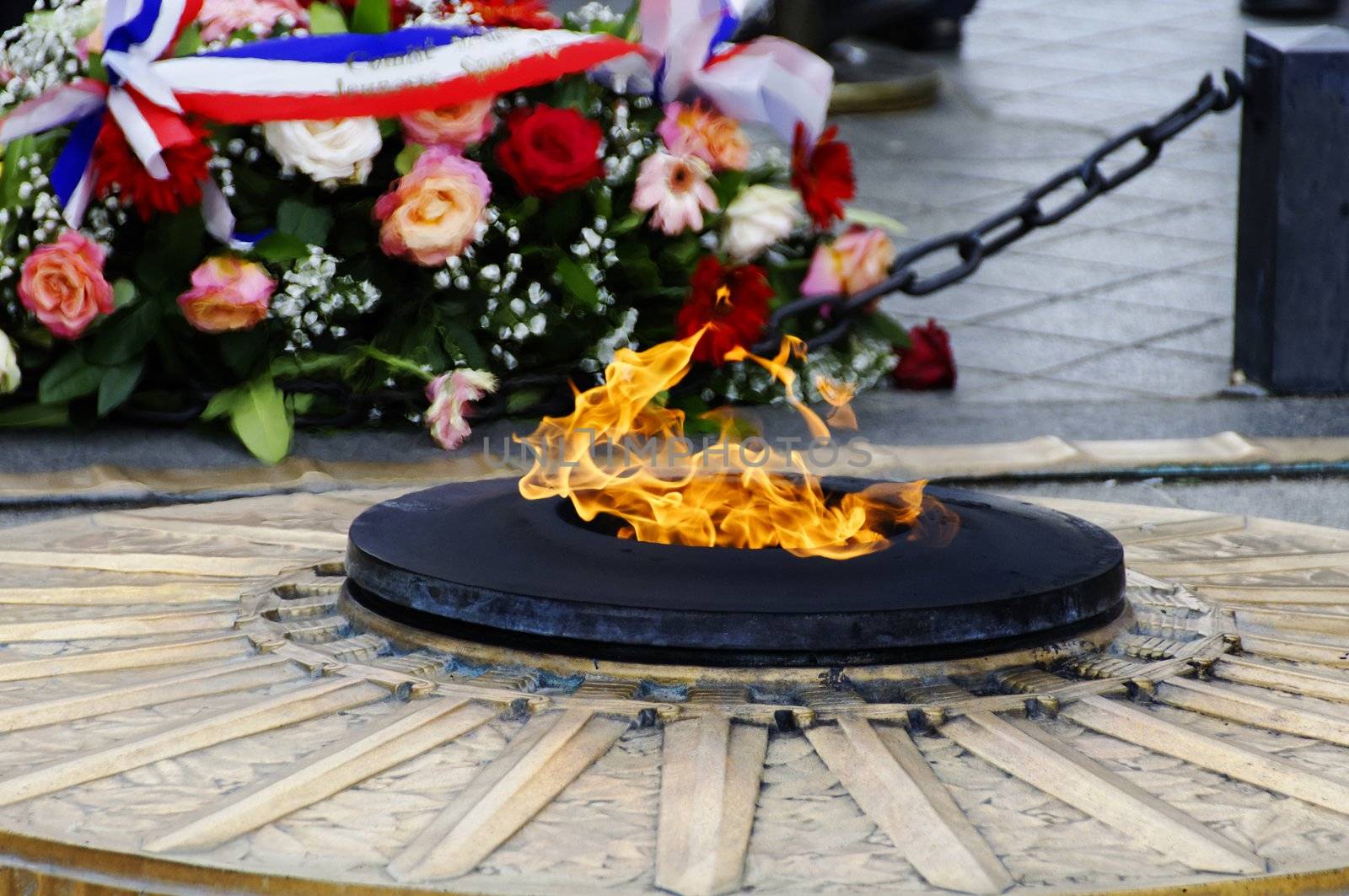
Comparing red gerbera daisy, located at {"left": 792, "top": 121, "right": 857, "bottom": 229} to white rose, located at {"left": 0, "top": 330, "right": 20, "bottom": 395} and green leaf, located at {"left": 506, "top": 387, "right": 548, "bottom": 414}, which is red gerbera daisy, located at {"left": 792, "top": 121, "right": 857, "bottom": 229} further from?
white rose, located at {"left": 0, "top": 330, "right": 20, "bottom": 395}

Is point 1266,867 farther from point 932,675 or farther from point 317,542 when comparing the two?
point 317,542

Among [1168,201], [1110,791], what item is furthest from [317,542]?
[1168,201]

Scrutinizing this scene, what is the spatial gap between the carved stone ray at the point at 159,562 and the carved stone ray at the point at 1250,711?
1069 mm

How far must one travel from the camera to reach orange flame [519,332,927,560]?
2205 mm

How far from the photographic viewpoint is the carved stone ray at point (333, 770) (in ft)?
5.16

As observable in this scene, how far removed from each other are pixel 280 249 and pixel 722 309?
0.82 meters

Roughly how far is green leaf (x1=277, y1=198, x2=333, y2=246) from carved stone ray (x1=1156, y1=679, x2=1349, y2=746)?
209 centimetres

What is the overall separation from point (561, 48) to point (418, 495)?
4.84 feet

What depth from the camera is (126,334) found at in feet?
11.7

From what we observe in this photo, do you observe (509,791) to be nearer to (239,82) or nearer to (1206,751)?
(1206,751)

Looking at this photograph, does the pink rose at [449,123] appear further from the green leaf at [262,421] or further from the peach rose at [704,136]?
the green leaf at [262,421]

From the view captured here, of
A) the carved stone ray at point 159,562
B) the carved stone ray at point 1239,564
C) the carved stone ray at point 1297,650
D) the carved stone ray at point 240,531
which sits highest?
the carved stone ray at point 1297,650

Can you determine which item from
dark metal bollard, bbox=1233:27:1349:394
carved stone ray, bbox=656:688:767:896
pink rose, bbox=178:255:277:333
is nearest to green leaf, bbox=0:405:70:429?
pink rose, bbox=178:255:277:333

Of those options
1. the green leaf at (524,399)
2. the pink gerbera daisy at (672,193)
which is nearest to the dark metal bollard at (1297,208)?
the pink gerbera daisy at (672,193)
